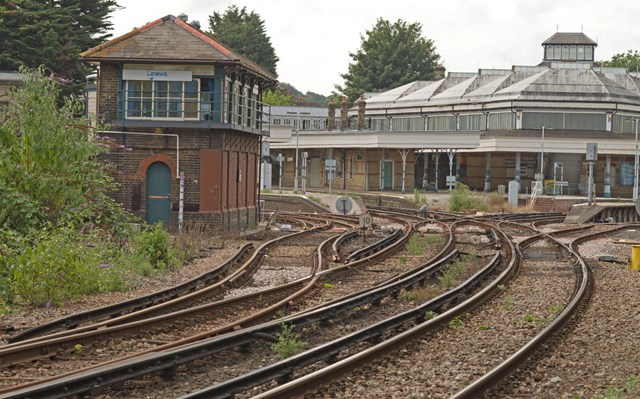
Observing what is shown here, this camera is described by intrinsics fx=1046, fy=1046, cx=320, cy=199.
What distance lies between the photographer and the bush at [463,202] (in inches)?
2005

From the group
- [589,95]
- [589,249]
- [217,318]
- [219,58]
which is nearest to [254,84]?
[219,58]

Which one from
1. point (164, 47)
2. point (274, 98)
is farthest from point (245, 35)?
point (164, 47)

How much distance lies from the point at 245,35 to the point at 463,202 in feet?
226

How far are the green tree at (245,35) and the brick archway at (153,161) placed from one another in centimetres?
8231

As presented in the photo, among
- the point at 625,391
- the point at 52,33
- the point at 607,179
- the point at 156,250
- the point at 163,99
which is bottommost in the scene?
the point at 625,391

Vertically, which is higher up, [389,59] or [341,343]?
[389,59]

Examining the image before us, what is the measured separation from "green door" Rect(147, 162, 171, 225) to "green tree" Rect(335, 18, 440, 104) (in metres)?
84.8

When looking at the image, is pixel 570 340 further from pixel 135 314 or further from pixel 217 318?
pixel 135 314

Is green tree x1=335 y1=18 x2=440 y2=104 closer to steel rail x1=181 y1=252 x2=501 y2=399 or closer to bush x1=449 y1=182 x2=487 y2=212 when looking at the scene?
bush x1=449 y1=182 x2=487 y2=212

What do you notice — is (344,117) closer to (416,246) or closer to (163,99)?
(163,99)

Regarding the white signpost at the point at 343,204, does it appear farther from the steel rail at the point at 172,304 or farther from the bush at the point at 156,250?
the bush at the point at 156,250

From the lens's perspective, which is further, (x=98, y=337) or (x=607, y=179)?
(x=607, y=179)

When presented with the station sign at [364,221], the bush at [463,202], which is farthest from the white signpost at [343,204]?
the bush at [463,202]

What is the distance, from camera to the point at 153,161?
32.4 meters
